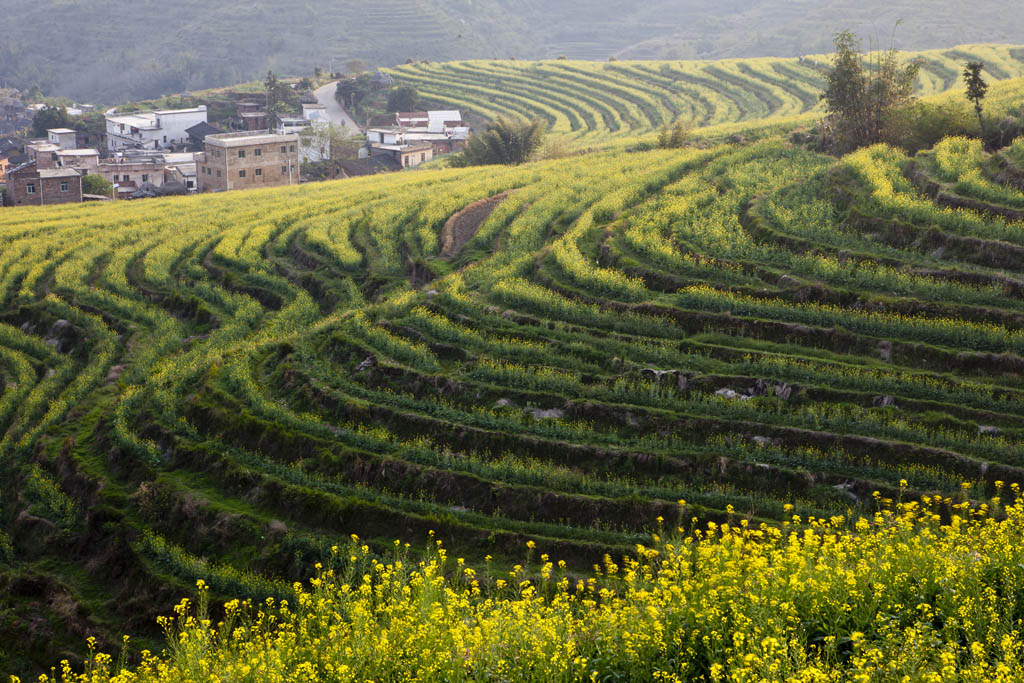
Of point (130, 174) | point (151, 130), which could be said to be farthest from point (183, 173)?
point (151, 130)

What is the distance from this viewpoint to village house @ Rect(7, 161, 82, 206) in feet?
230

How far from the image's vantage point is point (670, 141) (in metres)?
65.2

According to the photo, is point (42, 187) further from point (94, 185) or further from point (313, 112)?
point (313, 112)

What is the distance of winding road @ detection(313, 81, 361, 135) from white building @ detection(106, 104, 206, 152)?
51.5 ft

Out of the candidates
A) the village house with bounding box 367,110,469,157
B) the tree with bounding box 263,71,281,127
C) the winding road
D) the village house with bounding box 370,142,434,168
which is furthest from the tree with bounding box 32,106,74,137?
the village house with bounding box 370,142,434,168

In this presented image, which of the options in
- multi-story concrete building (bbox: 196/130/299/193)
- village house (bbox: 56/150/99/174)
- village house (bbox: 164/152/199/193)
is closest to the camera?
multi-story concrete building (bbox: 196/130/299/193)

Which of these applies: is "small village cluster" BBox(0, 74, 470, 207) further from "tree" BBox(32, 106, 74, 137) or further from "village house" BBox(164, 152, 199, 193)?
"tree" BBox(32, 106, 74, 137)

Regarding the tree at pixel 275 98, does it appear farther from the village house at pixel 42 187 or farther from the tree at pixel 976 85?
the tree at pixel 976 85

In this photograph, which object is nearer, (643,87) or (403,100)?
(643,87)

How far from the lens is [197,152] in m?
98.1

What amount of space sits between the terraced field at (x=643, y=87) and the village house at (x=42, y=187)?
141 feet

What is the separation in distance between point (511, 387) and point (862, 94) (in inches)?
1271

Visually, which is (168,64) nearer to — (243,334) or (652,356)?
(243,334)

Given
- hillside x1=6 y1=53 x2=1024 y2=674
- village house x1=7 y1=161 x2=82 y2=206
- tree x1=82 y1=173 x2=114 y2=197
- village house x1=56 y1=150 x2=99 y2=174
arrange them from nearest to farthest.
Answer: hillside x1=6 y1=53 x2=1024 y2=674, village house x1=7 y1=161 x2=82 y2=206, tree x1=82 y1=173 x2=114 y2=197, village house x1=56 y1=150 x2=99 y2=174
